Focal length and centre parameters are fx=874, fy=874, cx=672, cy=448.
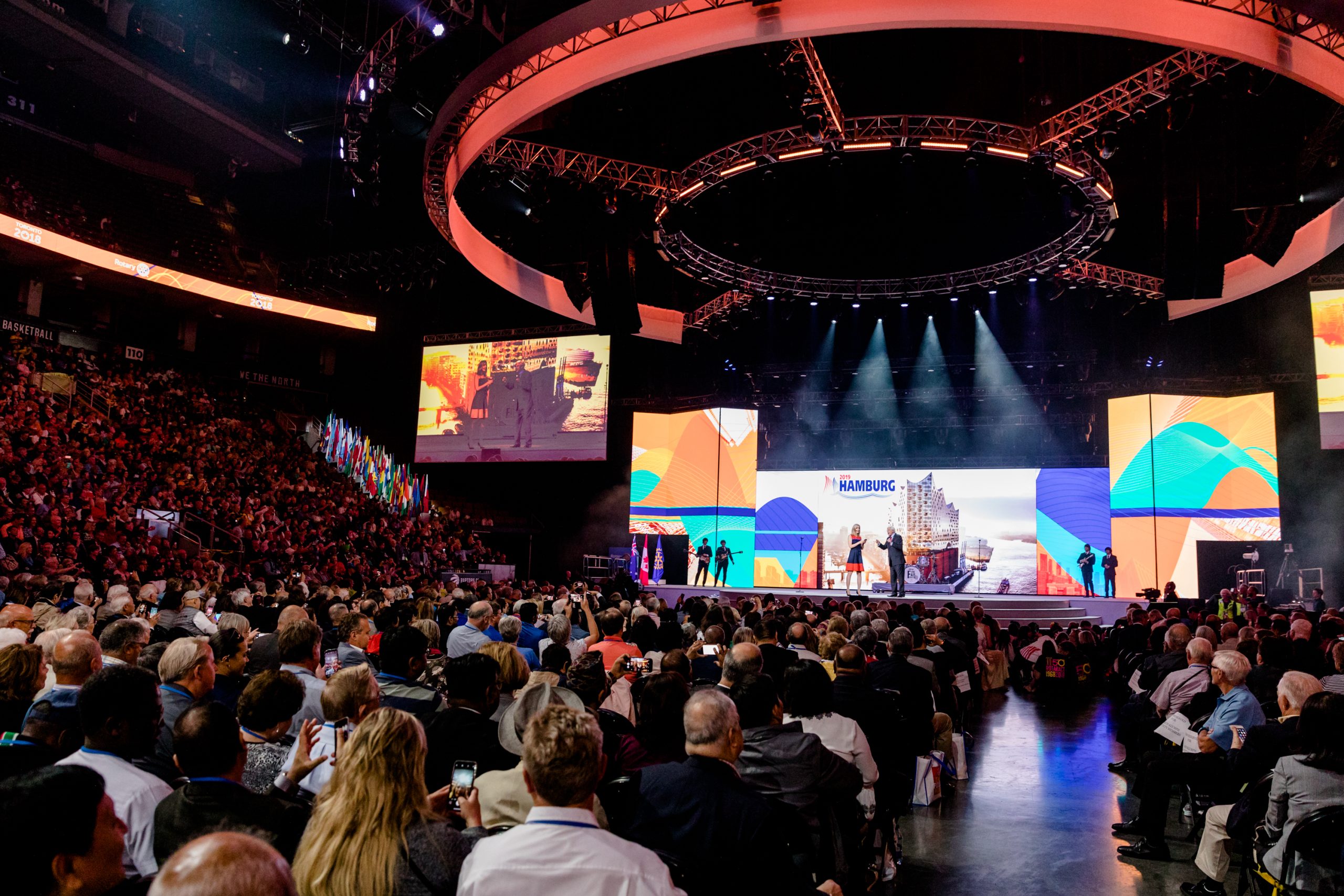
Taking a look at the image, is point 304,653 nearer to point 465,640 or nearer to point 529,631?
point 465,640

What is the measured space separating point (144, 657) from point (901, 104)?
11.4m

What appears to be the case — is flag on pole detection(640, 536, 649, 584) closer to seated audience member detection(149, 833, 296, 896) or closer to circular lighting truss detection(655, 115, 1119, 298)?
circular lighting truss detection(655, 115, 1119, 298)

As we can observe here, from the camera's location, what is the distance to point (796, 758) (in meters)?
3.35

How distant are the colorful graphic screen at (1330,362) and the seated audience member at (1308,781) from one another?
14.2 metres

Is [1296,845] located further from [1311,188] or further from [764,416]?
[764,416]

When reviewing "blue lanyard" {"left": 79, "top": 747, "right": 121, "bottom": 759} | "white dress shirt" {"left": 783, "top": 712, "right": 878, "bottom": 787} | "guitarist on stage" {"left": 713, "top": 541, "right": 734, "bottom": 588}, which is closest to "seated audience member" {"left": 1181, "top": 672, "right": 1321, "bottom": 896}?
"white dress shirt" {"left": 783, "top": 712, "right": 878, "bottom": 787}

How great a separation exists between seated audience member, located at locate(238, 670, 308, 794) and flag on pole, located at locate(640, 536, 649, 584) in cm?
1738

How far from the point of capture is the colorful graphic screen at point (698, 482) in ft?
68.5

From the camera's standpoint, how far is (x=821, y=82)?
34.6 feet

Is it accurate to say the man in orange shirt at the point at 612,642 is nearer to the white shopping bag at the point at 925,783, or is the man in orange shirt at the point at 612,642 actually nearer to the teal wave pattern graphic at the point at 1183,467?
the white shopping bag at the point at 925,783

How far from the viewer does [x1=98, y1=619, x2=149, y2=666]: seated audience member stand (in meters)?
4.21

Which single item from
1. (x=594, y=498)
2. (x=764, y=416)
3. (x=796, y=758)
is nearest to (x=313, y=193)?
(x=594, y=498)

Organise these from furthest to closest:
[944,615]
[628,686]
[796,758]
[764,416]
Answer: [764,416]
[944,615]
[628,686]
[796,758]

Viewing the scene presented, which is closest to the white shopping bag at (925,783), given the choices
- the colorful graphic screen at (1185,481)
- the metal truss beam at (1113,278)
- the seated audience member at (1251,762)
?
the seated audience member at (1251,762)
